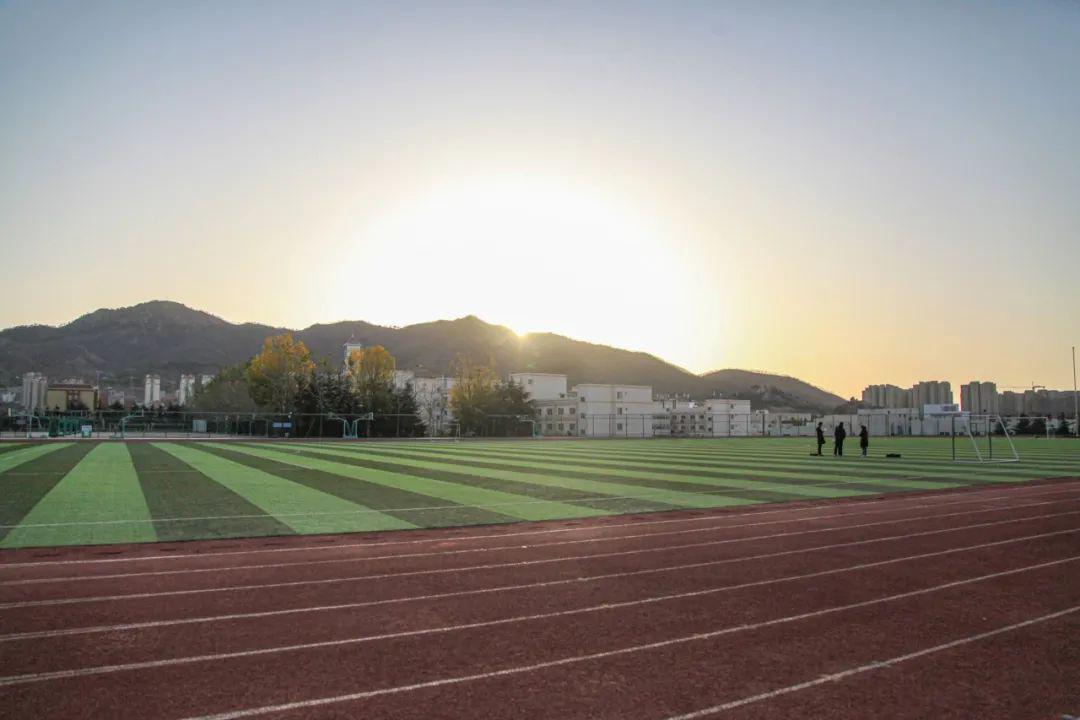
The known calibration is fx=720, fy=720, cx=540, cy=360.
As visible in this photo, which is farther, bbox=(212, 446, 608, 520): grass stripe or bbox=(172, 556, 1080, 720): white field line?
bbox=(212, 446, 608, 520): grass stripe

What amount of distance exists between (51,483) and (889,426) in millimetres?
101125

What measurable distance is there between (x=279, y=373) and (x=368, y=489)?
7253 centimetres

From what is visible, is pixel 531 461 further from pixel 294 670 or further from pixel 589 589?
pixel 294 670

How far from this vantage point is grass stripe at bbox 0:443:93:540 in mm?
14008

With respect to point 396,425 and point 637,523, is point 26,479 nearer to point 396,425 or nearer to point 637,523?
point 637,523

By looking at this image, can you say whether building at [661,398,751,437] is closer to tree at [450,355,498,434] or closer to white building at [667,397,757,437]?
white building at [667,397,757,437]

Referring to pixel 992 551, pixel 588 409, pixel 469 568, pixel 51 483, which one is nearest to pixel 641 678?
pixel 469 568

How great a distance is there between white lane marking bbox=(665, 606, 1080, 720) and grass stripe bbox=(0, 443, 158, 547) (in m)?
9.89

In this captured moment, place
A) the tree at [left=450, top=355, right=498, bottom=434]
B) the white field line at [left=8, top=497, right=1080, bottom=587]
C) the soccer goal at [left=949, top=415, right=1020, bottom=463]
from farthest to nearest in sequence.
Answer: the tree at [left=450, top=355, right=498, bottom=434] < the soccer goal at [left=949, top=415, right=1020, bottom=463] < the white field line at [left=8, top=497, right=1080, bottom=587]

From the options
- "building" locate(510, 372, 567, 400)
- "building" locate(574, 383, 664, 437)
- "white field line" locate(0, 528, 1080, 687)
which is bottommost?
"white field line" locate(0, 528, 1080, 687)

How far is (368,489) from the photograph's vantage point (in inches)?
763

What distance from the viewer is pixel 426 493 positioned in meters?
18.4

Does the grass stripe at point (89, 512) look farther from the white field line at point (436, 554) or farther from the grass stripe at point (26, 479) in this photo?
the white field line at point (436, 554)

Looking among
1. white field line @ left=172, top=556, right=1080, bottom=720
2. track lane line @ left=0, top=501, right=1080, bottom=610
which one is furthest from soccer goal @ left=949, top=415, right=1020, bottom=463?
white field line @ left=172, top=556, right=1080, bottom=720
